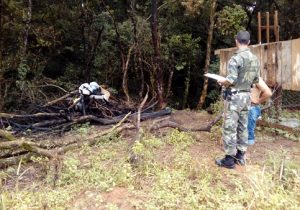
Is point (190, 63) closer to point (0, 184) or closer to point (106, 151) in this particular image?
point (106, 151)

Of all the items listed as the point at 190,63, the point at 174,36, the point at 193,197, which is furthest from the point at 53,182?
the point at 190,63

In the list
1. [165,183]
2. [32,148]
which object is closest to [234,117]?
[165,183]

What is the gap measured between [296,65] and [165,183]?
12.3 feet

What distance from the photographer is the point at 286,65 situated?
702 centimetres

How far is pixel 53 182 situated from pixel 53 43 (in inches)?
335

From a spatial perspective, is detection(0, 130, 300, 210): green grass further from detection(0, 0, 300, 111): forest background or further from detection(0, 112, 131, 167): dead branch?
detection(0, 0, 300, 111): forest background

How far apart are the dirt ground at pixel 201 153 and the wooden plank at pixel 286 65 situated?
40.5 inches

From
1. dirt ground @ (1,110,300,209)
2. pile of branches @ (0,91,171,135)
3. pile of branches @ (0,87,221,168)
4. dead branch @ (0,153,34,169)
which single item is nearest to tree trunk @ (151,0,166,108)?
pile of branches @ (0,87,221,168)

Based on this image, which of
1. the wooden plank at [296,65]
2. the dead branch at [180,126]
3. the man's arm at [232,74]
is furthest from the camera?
the dead branch at [180,126]

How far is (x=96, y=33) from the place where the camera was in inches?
525

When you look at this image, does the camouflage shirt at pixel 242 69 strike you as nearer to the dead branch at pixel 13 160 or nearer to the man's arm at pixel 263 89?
the man's arm at pixel 263 89

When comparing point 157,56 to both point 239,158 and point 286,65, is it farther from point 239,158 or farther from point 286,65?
point 239,158

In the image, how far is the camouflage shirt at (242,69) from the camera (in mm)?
5008

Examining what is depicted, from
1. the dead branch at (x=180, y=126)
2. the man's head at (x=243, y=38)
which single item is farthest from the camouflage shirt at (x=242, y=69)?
the dead branch at (x=180, y=126)
